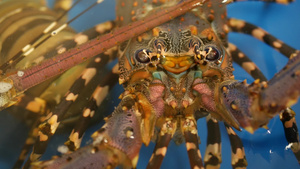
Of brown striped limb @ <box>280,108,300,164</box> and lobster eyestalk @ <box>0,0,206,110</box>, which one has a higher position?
lobster eyestalk @ <box>0,0,206,110</box>

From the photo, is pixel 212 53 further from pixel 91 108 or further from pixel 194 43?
pixel 91 108

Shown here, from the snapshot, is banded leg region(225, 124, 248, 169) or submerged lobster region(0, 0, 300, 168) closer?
submerged lobster region(0, 0, 300, 168)

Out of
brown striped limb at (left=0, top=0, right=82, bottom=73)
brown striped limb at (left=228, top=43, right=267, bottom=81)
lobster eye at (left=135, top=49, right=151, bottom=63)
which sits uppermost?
brown striped limb at (left=0, top=0, right=82, bottom=73)

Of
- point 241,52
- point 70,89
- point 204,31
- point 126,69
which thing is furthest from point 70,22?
point 241,52

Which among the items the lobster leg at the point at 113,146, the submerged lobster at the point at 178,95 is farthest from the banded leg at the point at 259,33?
the lobster leg at the point at 113,146

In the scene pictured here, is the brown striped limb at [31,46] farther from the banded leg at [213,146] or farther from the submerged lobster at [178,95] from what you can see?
the banded leg at [213,146]

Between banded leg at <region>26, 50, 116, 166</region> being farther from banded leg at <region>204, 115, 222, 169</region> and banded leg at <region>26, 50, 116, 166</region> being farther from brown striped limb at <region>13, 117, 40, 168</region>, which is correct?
banded leg at <region>204, 115, 222, 169</region>

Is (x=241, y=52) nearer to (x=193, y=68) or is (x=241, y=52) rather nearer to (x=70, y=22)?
(x=193, y=68)

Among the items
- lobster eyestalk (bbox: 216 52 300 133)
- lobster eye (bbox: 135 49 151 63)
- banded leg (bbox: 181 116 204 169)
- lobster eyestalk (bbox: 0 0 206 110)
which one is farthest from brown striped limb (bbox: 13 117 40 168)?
lobster eyestalk (bbox: 216 52 300 133)

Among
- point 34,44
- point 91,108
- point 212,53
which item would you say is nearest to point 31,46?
point 34,44
